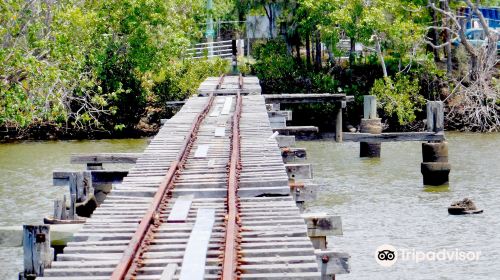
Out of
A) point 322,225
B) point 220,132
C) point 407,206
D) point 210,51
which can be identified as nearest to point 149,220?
point 322,225

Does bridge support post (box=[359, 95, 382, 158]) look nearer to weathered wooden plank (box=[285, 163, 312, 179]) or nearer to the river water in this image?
the river water

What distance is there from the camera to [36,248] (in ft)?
34.6

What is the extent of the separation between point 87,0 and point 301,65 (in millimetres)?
14828

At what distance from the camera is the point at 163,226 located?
36.3 feet

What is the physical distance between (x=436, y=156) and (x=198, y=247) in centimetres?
1757

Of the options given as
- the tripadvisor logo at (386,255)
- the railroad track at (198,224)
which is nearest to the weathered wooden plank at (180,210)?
the railroad track at (198,224)

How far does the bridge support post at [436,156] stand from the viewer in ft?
86.8

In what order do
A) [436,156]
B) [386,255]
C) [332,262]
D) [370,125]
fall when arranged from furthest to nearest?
[370,125]
[436,156]
[386,255]
[332,262]

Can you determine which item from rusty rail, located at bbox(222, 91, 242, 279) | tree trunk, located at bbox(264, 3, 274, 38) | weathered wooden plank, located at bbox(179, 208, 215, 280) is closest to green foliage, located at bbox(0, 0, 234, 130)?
tree trunk, located at bbox(264, 3, 274, 38)

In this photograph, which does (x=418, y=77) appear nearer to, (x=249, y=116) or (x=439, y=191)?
(x=439, y=191)

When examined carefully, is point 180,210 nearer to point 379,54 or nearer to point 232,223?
point 232,223

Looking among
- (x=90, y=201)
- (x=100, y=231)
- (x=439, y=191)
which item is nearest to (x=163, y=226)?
(x=100, y=231)

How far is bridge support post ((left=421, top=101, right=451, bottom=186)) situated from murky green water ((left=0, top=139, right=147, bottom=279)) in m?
9.04

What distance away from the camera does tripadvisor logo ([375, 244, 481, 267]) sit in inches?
710
